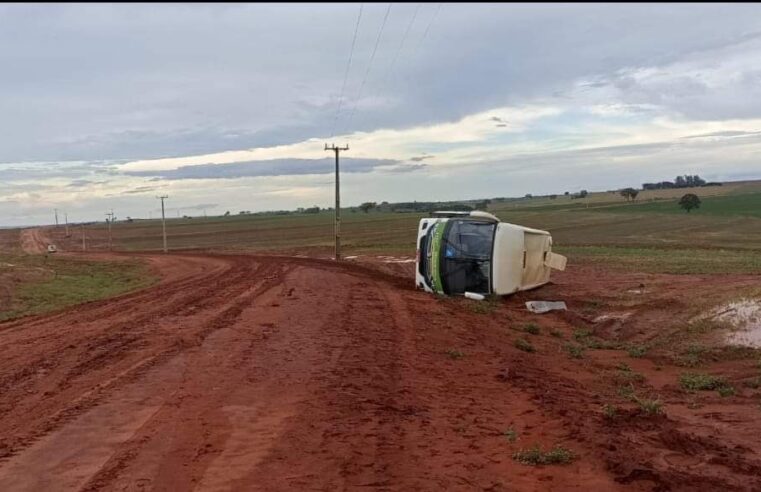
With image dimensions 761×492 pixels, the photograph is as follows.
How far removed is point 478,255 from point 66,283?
17.1 meters

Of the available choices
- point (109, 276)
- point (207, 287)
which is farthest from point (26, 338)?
point (109, 276)

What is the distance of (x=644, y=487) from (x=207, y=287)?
1790cm

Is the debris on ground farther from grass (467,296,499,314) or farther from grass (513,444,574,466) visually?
grass (513,444,574,466)

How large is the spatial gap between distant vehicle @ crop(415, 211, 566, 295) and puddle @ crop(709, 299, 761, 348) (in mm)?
6863

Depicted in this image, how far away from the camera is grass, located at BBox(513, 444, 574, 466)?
566 centimetres

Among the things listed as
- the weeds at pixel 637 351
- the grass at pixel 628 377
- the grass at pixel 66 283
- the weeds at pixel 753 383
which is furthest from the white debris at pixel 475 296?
the grass at pixel 66 283

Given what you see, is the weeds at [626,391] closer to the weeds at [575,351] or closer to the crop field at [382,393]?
the crop field at [382,393]

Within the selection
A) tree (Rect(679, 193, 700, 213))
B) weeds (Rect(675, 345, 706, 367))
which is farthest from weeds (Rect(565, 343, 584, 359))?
tree (Rect(679, 193, 700, 213))

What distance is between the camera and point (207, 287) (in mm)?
21375

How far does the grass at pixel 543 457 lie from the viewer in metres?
5.66

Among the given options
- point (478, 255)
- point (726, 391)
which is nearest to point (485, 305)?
point (478, 255)

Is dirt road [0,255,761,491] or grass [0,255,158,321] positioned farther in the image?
grass [0,255,158,321]

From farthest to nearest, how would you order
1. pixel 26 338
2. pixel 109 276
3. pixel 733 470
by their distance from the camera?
pixel 109 276 < pixel 26 338 < pixel 733 470

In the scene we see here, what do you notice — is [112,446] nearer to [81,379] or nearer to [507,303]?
[81,379]
